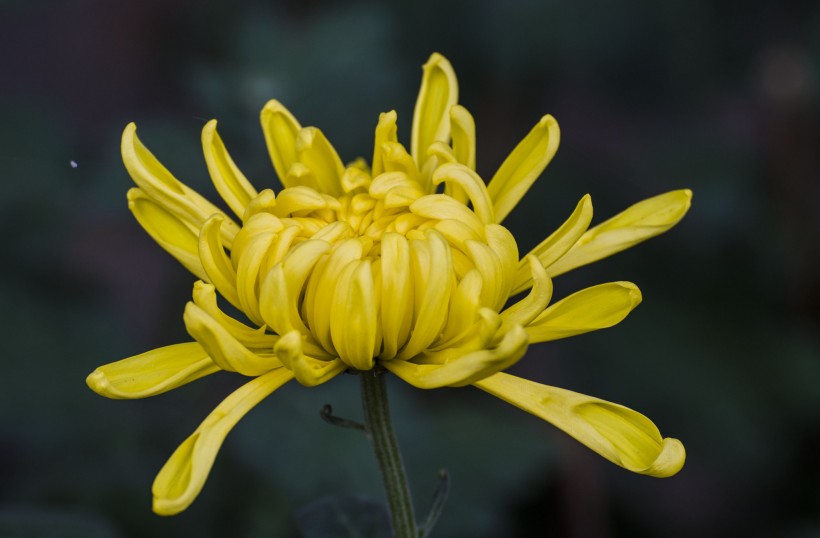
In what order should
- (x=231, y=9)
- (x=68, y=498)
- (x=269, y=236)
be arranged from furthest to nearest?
(x=231, y=9) → (x=68, y=498) → (x=269, y=236)

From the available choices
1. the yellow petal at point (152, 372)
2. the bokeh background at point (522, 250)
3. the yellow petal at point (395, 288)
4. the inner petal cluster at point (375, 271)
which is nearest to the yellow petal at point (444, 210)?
the inner petal cluster at point (375, 271)

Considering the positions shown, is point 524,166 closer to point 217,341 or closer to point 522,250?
point 217,341

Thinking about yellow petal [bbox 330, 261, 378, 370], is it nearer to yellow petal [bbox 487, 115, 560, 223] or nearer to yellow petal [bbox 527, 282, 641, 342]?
yellow petal [bbox 527, 282, 641, 342]

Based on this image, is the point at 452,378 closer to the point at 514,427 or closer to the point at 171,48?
the point at 514,427

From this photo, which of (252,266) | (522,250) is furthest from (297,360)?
(522,250)

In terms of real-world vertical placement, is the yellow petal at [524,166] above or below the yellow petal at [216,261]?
above

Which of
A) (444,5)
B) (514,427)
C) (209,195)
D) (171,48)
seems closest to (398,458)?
(514,427)

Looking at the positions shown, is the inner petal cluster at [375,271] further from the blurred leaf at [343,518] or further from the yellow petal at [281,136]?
the blurred leaf at [343,518]
